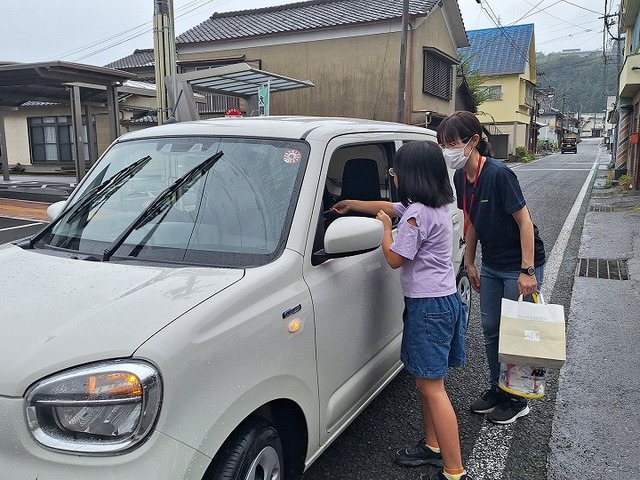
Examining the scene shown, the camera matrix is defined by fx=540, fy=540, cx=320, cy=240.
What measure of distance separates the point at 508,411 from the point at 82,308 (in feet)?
8.59

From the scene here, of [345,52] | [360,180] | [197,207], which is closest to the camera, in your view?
[197,207]

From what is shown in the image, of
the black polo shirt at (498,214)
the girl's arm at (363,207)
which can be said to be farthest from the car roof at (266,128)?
the black polo shirt at (498,214)

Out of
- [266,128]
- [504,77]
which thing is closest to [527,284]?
[266,128]

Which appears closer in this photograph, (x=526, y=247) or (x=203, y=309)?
(x=203, y=309)

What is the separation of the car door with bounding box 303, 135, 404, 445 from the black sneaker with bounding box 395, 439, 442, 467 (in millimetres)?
347

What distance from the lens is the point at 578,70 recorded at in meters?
60.1

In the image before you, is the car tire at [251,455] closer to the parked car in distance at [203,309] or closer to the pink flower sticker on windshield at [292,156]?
the parked car in distance at [203,309]

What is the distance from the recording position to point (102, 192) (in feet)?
9.40

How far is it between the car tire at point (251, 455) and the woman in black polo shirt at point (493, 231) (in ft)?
5.56

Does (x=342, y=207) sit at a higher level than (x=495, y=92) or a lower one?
lower

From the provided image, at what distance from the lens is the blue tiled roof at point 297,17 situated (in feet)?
63.0

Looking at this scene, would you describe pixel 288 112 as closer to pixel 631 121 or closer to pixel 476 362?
pixel 631 121

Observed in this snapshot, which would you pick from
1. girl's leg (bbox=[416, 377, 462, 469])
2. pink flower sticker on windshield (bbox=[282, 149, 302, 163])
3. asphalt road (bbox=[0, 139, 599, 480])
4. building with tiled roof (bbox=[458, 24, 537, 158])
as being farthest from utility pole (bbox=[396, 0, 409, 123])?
building with tiled roof (bbox=[458, 24, 537, 158])

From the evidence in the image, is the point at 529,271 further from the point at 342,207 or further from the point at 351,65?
the point at 351,65
